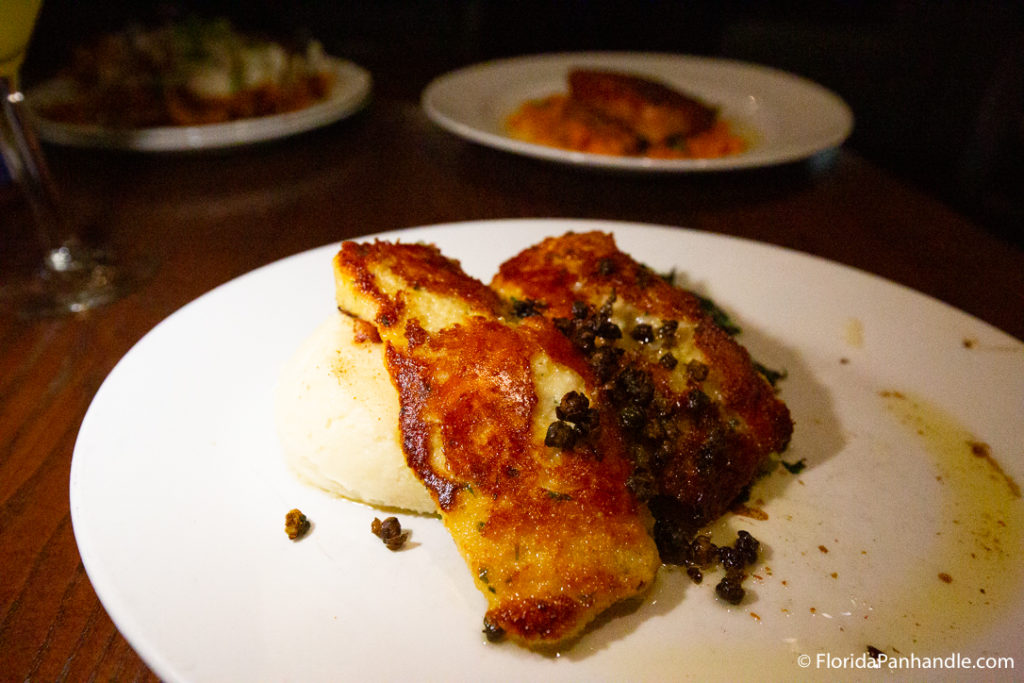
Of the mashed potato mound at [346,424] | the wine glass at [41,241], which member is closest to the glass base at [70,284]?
the wine glass at [41,241]

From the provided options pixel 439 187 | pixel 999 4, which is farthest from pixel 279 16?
pixel 999 4

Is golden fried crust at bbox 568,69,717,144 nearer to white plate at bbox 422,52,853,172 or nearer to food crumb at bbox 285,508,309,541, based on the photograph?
white plate at bbox 422,52,853,172

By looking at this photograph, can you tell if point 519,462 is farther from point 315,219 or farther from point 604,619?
point 315,219

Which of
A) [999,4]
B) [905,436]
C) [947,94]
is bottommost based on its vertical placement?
[947,94]

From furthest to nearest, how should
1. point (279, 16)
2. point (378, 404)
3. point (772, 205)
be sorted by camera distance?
point (279, 16), point (772, 205), point (378, 404)

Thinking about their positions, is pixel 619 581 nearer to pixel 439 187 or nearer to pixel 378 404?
pixel 378 404

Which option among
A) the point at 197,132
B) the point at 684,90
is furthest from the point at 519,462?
the point at 684,90

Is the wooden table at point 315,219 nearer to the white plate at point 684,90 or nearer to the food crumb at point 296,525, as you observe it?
the white plate at point 684,90
